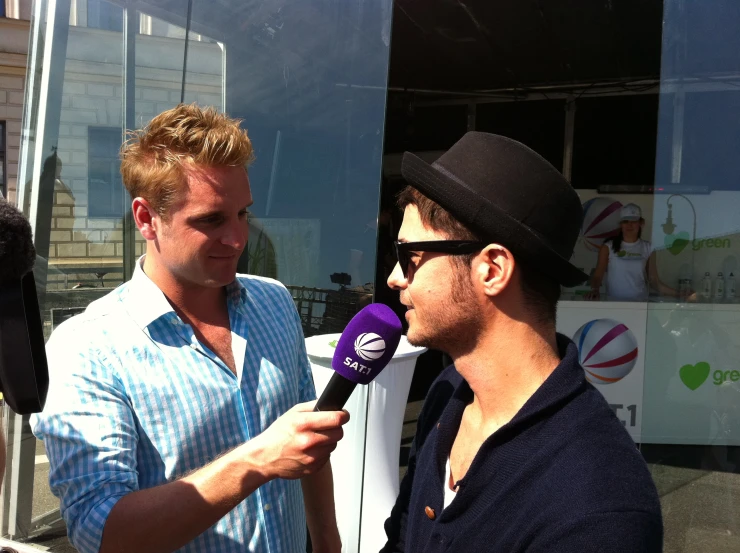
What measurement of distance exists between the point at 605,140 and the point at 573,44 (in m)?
2.86

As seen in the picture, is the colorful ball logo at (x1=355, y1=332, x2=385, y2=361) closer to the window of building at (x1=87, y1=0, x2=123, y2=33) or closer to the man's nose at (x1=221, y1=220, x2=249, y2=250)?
the man's nose at (x1=221, y1=220, x2=249, y2=250)

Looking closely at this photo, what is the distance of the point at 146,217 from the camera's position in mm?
2014

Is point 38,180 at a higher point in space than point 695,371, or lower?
higher

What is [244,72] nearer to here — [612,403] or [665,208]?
[665,208]

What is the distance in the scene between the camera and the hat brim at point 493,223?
1386mm

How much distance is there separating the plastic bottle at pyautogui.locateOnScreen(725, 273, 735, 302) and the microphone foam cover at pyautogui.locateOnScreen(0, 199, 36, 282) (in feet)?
14.0

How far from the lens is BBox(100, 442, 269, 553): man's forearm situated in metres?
1.58

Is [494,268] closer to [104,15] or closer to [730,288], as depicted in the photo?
[730,288]

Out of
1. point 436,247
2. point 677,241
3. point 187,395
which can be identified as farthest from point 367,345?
point 677,241

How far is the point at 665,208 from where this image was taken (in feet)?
14.2

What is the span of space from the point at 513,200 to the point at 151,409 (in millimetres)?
1043

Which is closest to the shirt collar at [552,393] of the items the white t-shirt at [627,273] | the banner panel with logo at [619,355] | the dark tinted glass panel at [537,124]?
the white t-shirt at [627,273]

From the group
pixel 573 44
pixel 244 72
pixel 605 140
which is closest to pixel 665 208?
pixel 244 72

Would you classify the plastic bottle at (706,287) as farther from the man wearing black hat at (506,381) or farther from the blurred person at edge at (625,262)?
the man wearing black hat at (506,381)
